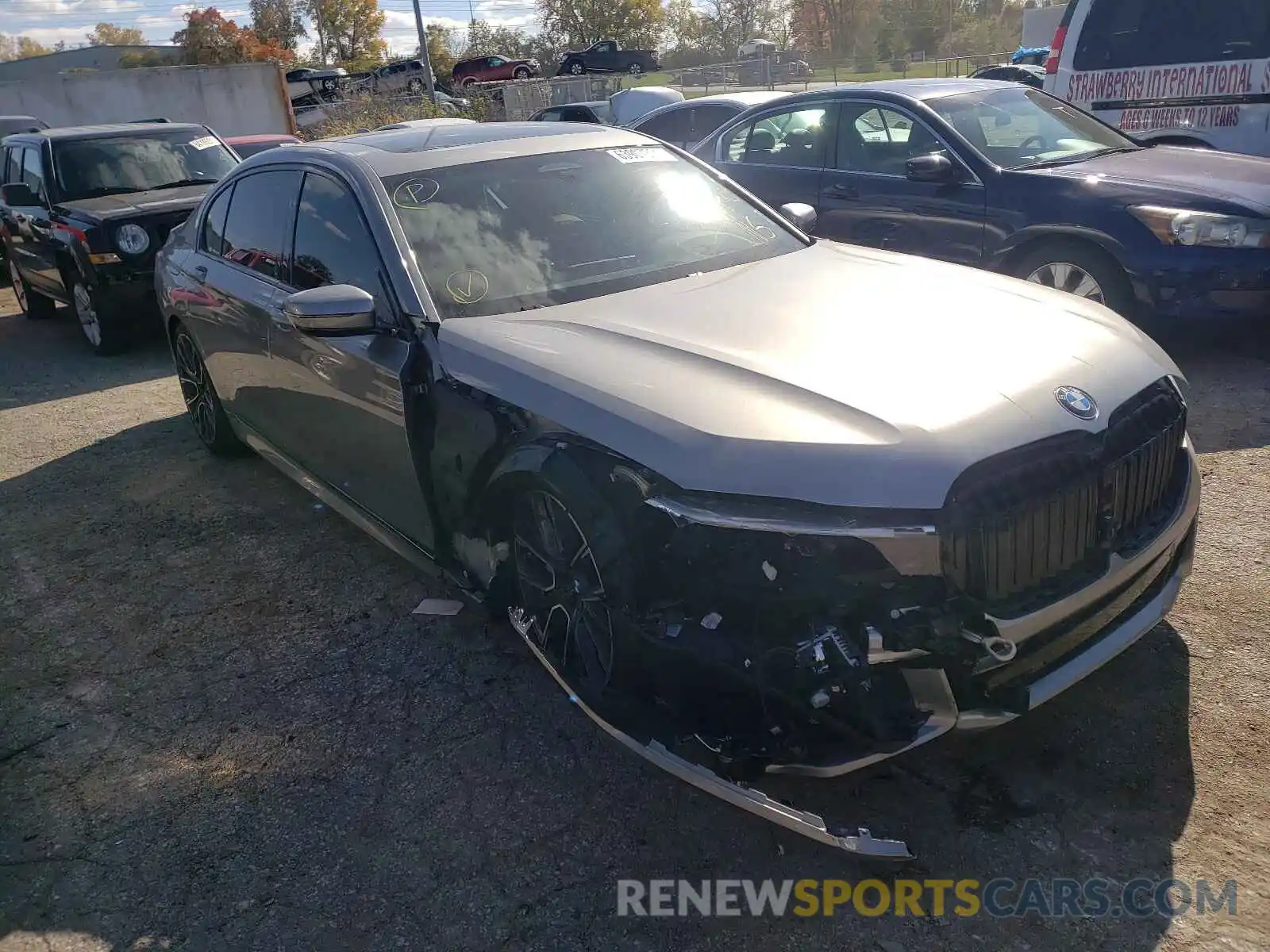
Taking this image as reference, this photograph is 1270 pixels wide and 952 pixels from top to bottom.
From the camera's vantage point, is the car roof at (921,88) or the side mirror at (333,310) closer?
the side mirror at (333,310)

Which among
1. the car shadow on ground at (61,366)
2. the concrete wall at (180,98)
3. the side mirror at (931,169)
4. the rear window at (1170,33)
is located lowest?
the car shadow on ground at (61,366)

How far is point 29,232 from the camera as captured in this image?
9.23 metres

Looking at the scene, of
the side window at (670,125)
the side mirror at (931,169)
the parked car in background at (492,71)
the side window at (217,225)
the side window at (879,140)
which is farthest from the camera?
the parked car in background at (492,71)

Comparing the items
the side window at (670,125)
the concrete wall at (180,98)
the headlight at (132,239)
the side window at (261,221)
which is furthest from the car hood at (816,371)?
the concrete wall at (180,98)

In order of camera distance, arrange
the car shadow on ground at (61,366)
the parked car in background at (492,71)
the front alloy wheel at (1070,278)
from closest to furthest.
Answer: the front alloy wheel at (1070,278) → the car shadow on ground at (61,366) → the parked car in background at (492,71)

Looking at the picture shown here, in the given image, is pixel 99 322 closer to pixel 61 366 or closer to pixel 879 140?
pixel 61 366

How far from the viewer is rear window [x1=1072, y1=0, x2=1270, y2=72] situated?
7328mm

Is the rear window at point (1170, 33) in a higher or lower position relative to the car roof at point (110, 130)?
lower

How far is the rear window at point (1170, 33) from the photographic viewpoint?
7.33m

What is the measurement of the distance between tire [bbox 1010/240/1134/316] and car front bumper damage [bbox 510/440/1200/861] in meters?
3.26

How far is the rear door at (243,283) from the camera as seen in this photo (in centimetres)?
427

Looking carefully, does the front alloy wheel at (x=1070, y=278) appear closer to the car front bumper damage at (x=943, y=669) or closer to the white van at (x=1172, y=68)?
the white van at (x=1172, y=68)

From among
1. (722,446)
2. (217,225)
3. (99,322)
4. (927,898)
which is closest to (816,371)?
(722,446)

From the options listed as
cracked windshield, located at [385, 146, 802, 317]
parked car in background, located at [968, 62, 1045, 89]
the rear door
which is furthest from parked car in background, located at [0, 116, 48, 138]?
parked car in background, located at [968, 62, 1045, 89]
